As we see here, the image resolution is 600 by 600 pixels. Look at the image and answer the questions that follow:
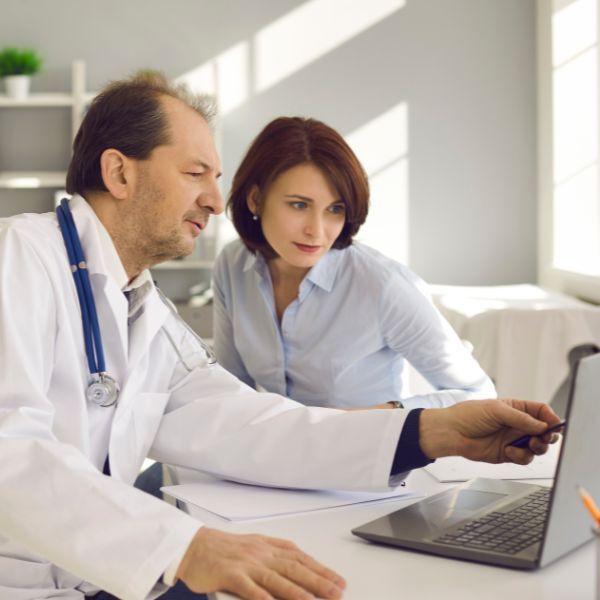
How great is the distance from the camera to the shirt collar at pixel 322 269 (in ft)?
6.88

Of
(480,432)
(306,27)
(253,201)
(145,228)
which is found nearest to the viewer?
(480,432)

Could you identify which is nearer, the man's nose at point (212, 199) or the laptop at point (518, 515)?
the laptop at point (518, 515)

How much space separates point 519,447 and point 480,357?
2108 mm

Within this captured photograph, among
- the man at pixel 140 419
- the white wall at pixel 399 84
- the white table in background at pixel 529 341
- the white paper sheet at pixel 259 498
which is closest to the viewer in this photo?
the man at pixel 140 419

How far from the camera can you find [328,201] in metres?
2.10

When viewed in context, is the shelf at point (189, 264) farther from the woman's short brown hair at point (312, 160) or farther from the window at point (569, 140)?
the woman's short brown hair at point (312, 160)

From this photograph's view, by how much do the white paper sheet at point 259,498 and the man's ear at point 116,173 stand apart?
48 centimetres

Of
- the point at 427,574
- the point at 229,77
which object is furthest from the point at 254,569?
the point at 229,77

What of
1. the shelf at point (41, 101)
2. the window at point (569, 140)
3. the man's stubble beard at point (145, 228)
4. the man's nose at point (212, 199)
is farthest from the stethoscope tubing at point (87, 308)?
the shelf at point (41, 101)

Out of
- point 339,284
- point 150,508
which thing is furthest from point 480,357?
point 150,508

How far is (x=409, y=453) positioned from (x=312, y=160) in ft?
3.27

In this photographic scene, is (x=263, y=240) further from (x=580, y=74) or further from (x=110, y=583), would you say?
(x=580, y=74)

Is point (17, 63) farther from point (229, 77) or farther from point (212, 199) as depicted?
point (212, 199)

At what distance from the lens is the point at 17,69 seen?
434 cm
